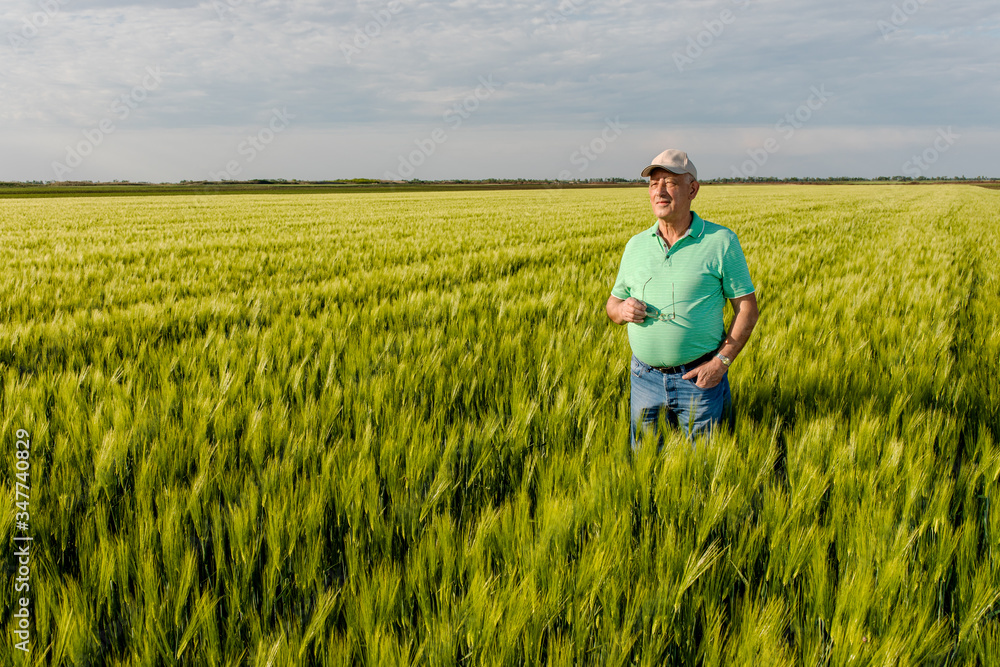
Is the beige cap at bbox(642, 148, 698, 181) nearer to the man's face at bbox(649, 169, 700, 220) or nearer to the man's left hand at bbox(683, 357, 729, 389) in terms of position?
the man's face at bbox(649, 169, 700, 220)

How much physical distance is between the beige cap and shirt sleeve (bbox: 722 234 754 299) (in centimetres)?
34

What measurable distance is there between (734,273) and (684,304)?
8.6 inches

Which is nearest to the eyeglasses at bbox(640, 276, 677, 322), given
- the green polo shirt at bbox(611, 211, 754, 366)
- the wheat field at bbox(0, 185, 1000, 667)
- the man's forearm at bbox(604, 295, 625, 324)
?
the green polo shirt at bbox(611, 211, 754, 366)

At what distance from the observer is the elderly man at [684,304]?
6.89 feet

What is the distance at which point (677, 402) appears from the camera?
88.5 inches

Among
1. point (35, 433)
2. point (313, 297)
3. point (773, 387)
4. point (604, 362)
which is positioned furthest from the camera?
point (313, 297)

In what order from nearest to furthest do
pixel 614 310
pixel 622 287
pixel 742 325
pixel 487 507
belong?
pixel 487 507
pixel 742 325
pixel 614 310
pixel 622 287

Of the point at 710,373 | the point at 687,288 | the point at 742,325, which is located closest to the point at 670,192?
the point at 687,288

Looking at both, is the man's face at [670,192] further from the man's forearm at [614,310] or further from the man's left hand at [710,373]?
the man's left hand at [710,373]

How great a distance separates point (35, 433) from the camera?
1936 mm

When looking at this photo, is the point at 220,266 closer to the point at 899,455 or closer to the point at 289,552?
the point at 289,552

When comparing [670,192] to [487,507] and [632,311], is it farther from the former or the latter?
[487,507]

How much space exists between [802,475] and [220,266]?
745cm

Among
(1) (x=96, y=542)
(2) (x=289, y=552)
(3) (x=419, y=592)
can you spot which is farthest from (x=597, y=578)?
(1) (x=96, y=542)
